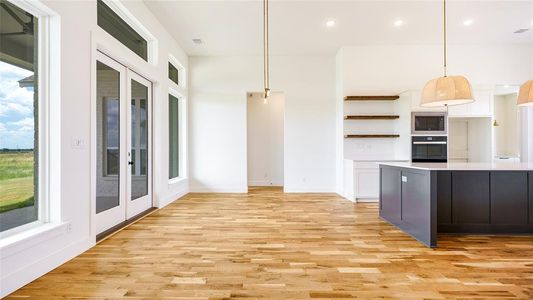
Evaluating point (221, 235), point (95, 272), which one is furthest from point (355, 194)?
point (95, 272)

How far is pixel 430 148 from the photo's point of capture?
525cm

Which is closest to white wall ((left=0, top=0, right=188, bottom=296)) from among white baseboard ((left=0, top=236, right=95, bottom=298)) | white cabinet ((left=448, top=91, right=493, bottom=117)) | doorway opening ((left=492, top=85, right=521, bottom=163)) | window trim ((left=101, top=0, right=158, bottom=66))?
white baseboard ((left=0, top=236, right=95, bottom=298))

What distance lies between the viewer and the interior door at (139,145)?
13.4 feet

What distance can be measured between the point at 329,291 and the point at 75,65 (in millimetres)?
3198

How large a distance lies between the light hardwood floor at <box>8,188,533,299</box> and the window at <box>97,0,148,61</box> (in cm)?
268

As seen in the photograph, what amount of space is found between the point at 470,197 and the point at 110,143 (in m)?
4.71

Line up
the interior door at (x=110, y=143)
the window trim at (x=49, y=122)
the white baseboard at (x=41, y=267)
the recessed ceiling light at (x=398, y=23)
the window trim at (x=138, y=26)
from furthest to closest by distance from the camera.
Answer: the recessed ceiling light at (x=398, y=23) → the window trim at (x=138, y=26) → the interior door at (x=110, y=143) → the window trim at (x=49, y=122) → the white baseboard at (x=41, y=267)

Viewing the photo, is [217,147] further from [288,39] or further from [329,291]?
[329,291]

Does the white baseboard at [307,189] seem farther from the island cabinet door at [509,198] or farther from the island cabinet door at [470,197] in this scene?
the island cabinet door at [509,198]

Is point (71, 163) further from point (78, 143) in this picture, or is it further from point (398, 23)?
point (398, 23)

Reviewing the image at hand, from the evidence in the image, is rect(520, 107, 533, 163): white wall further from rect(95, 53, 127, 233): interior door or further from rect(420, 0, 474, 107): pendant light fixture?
rect(95, 53, 127, 233): interior door

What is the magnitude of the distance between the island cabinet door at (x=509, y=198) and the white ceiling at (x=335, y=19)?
2.76m

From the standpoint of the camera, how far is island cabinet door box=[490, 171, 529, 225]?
330 cm

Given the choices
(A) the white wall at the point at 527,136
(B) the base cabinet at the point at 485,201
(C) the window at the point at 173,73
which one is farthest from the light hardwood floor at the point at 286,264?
(A) the white wall at the point at 527,136
